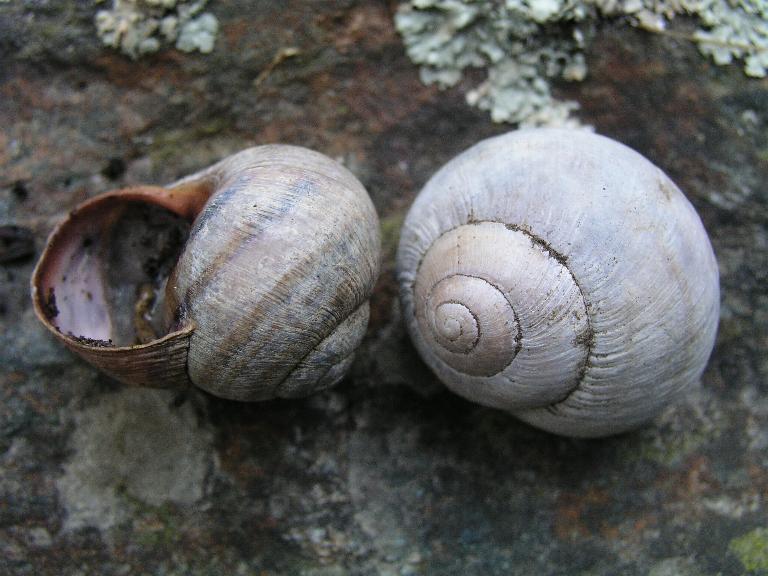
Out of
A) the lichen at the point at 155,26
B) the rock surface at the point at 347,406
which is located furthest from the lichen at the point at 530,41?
the lichen at the point at 155,26

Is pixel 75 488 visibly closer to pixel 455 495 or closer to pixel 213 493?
pixel 213 493

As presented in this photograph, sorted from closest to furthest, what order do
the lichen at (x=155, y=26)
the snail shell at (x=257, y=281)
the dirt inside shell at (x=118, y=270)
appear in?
the snail shell at (x=257, y=281), the dirt inside shell at (x=118, y=270), the lichen at (x=155, y=26)

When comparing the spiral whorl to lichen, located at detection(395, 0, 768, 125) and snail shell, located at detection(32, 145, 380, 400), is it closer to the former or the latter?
snail shell, located at detection(32, 145, 380, 400)

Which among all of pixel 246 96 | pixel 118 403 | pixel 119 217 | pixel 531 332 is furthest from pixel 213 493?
pixel 246 96

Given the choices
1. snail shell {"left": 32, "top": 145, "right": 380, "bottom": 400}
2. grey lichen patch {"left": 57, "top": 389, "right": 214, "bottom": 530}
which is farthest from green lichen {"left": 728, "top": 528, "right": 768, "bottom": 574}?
grey lichen patch {"left": 57, "top": 389, "right": 214, "bottom": 530}

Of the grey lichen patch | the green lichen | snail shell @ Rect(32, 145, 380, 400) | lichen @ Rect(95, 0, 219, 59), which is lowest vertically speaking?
the grey lichen patch

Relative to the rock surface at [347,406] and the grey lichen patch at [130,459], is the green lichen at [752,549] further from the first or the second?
the grey lichen patch at [130,459]
